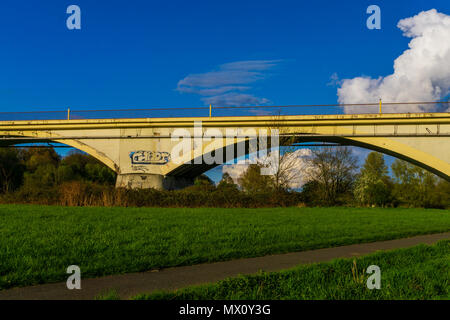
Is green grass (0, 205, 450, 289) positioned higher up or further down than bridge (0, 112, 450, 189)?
further down

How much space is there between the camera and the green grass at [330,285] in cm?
416

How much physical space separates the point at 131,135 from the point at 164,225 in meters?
17.7

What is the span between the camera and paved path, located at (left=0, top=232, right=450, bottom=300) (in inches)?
170

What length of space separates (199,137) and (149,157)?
12.6ft

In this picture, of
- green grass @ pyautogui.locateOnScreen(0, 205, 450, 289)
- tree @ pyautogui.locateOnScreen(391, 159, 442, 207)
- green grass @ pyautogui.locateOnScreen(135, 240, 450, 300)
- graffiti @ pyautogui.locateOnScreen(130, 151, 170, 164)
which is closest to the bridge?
graffiti @ pyautogui.locateOnScreen(130, 151, 170, 164)

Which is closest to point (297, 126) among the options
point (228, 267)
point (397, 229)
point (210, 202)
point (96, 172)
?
point (210, 202)

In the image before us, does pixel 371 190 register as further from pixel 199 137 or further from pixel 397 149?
pixel 199 137

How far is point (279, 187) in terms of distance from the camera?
21.9 metres

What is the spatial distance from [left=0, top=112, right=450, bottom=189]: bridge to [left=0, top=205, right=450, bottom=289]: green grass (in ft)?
39.3

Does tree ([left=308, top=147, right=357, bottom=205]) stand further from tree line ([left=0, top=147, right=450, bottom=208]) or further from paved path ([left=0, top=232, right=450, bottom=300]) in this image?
paved path ([left=0, top=232, right=450, bottom=300])

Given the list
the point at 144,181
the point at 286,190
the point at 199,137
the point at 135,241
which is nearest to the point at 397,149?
the point at 286,190

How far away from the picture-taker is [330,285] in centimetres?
461
